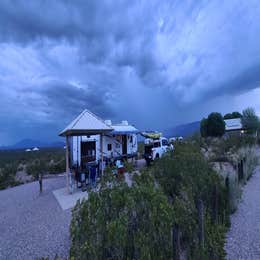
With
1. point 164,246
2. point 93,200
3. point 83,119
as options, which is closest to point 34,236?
point 93,200

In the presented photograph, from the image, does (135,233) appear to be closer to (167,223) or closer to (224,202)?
(167,223)

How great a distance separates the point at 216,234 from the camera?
3.21 metres

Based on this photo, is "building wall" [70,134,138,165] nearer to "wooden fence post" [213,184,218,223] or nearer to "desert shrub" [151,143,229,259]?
"desert shrub" [151,143,229,259]

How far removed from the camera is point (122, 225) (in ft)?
7.27

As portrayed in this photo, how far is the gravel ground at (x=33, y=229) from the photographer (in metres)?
4.25

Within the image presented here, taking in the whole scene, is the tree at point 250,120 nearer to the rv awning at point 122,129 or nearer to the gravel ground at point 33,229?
the rv awning at point 122,129

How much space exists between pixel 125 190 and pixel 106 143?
1355 cm

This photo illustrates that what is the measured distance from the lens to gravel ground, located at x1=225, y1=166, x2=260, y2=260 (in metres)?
3.76

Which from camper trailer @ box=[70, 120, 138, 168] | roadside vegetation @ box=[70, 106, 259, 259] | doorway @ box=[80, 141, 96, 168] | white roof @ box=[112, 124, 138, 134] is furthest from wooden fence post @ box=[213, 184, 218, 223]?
white roof @ box=[112, 124, 138, 134]

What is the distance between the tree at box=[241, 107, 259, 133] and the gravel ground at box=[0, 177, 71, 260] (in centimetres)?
4364

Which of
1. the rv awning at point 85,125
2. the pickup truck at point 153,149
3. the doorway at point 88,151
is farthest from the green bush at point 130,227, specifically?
the pickup truck at point 153,149

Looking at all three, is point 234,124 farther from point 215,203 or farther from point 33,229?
point 33,229

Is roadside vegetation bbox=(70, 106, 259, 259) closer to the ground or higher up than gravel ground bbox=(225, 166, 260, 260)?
higher up

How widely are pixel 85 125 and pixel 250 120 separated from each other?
43.8m
